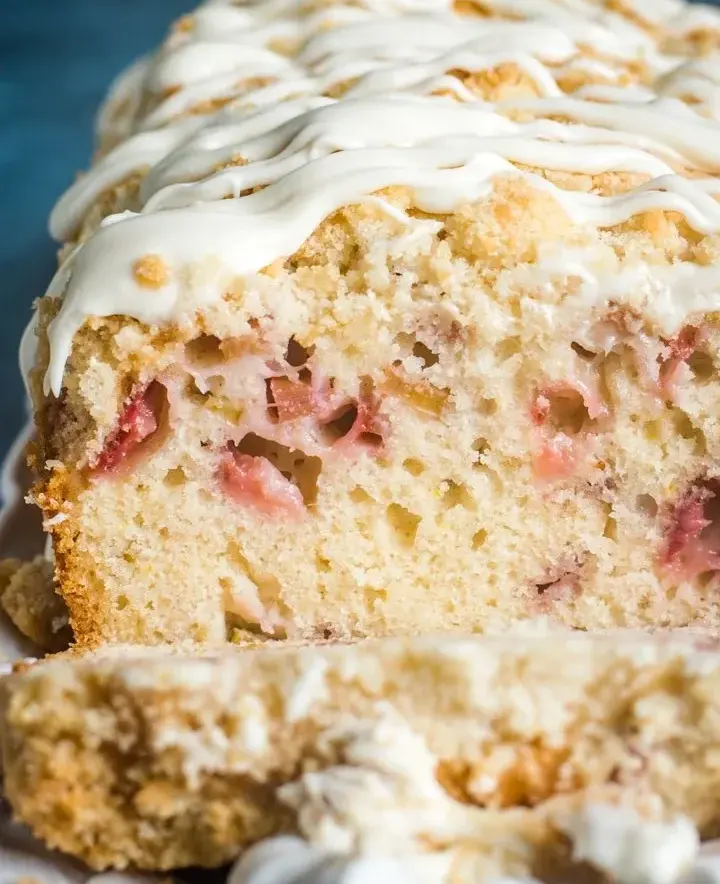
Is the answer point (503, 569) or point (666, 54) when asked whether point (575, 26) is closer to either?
point (666, 54)

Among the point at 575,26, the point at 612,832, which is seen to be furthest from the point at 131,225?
the point at 575,26

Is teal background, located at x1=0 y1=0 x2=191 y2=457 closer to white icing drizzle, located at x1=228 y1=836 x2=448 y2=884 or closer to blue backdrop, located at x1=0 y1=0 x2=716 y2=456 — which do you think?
blue backdrop, located at x1=0 y1=0 x2=716 y2=456

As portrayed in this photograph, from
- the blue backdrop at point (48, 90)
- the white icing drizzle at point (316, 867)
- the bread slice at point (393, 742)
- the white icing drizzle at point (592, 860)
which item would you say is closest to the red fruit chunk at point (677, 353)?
the bread slice at point (393, 742)

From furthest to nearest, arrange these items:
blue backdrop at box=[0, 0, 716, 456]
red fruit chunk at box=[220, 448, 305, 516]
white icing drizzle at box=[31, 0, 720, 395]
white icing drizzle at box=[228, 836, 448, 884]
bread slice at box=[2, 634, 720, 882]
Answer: blue backdrop at box=[0, 0, 716, 456] → red fruit chunk at box=[220, 448, 305, 516] → white icing drizzle at box=[31, 0, 720, 395] → bread slice at box=[2, 634, 720, 882] → white icing drizzle at box=[228, 836, 448, 884]

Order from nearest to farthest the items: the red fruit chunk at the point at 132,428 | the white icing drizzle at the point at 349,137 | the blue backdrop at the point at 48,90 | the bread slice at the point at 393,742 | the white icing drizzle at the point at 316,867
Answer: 1. the white icing drizzle at the point at 316,867
2. the bread slice at the point at 393,742
3. the white icing drizzle at the point at 349,137
4. the red fruit chunk at the point at 132,428
5. the blue backdrop at the point at 48,90

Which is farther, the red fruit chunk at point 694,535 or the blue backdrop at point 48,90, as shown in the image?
the blue backdrop at point 48,90

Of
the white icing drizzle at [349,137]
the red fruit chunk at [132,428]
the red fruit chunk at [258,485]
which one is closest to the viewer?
the white icing drizzle at [349,137]

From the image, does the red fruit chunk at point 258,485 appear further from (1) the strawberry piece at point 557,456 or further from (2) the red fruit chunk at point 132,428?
(1) the strawberry piece at point 557,456

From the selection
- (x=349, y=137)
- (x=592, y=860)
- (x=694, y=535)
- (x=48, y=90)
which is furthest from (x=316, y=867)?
(x=48, y=90)

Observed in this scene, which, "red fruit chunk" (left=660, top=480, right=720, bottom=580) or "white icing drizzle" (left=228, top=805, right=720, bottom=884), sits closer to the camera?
"white icing drizzle" (left=228, top=805, right=720, bottom=884)

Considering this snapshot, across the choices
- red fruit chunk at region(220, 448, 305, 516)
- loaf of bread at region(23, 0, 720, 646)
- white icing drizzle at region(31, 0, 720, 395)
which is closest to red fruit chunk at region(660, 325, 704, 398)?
loaf of bread at region(23, 0, 720, 646)
